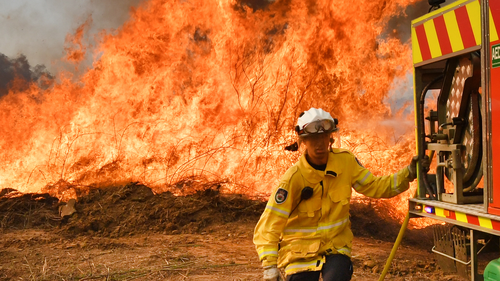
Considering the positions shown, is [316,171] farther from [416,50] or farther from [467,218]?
[416,50]

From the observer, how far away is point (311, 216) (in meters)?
3.56

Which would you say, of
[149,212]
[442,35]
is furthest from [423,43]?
[149,212]

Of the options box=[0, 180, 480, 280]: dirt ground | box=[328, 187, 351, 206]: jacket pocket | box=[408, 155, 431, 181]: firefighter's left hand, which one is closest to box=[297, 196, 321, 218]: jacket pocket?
box=[328, 187, 351, 206]: jacket pocket

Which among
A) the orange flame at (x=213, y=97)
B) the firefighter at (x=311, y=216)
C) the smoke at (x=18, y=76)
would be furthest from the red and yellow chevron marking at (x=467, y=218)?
the smoke at (x=18, y=76)

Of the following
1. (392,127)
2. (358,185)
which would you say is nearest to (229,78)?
(392,127)

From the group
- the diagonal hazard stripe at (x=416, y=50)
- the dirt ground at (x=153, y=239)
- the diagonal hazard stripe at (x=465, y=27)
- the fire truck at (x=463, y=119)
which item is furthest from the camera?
the dirt ground at (x=153, y=239)

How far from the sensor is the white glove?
3309mm

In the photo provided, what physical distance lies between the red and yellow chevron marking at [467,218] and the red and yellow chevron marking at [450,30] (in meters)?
1.26

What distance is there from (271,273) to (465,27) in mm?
2344

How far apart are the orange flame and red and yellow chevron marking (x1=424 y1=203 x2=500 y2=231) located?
21.3ft

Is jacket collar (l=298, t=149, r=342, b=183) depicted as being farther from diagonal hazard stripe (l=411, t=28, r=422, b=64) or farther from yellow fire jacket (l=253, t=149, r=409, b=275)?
diagonal hazard stripe (l=411, t=28, r=422, b=64)

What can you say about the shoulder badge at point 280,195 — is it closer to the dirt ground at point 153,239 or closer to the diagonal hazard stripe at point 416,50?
the diagonal hazard stripe at point 416,50

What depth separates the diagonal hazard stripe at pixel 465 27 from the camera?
3430 millimetres

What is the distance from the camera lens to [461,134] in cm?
395
